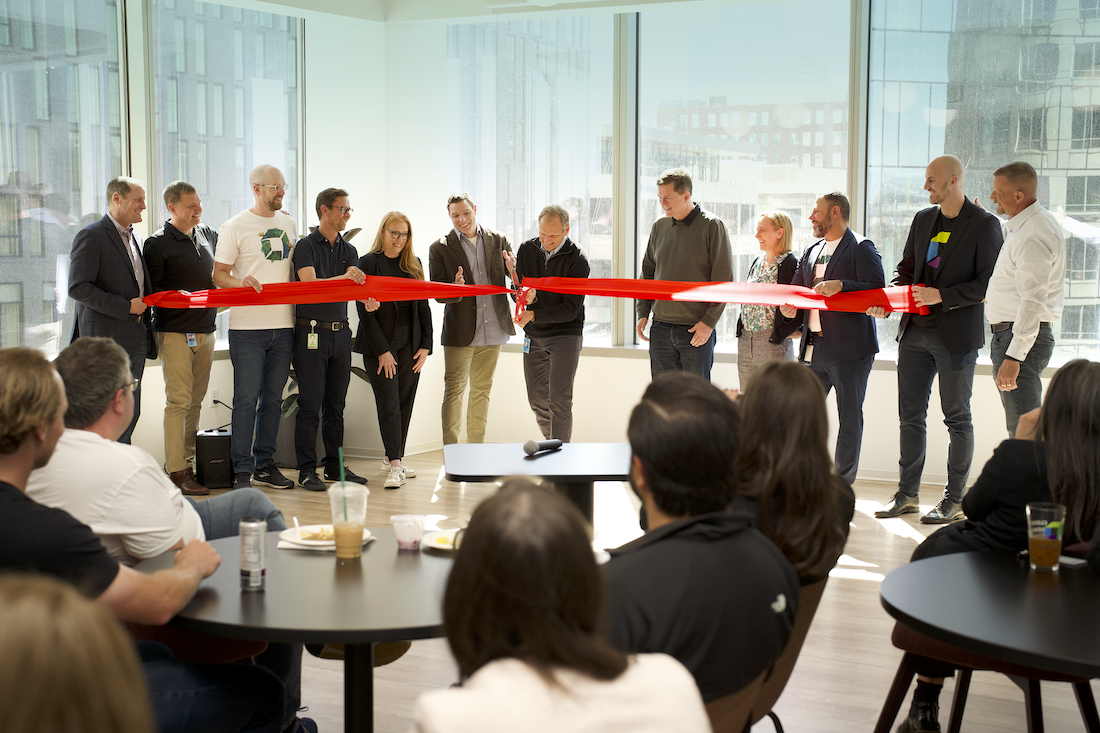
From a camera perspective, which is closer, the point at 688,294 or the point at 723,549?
the point at 723,549

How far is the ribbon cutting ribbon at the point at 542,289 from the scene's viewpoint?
5.45 meters

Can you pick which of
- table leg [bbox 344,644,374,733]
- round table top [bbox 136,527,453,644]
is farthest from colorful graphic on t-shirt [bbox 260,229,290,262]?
table leg [bbox 344,644,374,733]

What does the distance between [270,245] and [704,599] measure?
4.95 m

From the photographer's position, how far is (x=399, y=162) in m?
7.39

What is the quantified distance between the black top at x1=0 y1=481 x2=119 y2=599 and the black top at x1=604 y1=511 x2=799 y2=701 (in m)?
0.98

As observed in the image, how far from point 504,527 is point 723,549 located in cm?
54

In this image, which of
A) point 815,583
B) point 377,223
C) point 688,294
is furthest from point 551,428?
point 815,583

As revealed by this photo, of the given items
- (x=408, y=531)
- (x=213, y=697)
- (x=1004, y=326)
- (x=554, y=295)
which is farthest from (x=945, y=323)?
(x=213, y=697)

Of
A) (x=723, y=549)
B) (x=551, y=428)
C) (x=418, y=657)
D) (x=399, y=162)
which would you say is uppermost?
(x=399, y=162)

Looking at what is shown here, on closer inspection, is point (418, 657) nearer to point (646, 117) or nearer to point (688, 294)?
point (688, 294)

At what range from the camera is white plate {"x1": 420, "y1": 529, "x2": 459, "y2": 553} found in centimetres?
229

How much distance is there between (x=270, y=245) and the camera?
19.3 feet

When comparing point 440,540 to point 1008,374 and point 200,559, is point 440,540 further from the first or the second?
point 1008,374

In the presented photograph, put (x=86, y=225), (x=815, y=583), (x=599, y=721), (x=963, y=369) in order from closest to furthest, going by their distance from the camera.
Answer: (x=599, y=721) < (x=815, y=583) < (x=963, y=369) < (x=86, y=225)
